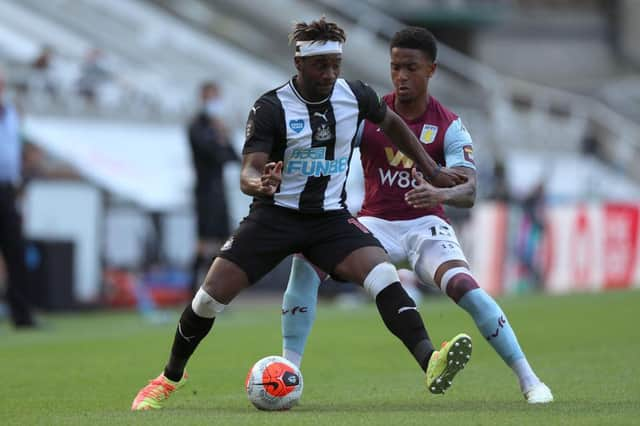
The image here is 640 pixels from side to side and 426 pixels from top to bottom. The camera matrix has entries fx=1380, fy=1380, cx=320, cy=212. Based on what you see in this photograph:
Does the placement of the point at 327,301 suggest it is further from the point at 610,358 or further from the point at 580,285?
the point at 610,358

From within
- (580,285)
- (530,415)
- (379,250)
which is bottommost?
(580,285)

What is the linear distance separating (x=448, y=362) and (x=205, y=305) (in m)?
1.53

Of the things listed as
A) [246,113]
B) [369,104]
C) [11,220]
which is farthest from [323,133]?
[246,113]

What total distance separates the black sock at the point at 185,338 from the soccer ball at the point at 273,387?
0.41m

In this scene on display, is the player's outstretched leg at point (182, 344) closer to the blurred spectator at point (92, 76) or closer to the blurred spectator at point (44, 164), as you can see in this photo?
the blurred spectator at point (44, 164)

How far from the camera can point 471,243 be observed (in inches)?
897

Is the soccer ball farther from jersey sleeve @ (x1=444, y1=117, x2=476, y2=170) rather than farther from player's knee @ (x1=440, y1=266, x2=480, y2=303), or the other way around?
jersey sleeve @ (x1=444, y1=117, x2=476, y2=170)

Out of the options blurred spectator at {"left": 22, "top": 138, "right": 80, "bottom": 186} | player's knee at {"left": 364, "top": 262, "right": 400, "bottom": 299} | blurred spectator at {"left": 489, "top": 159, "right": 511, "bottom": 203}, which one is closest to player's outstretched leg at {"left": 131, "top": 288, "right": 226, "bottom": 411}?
player's knee at {"left": 364, "top": 262, "right": 400, "bottom": 299}

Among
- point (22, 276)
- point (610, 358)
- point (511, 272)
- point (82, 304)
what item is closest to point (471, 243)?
point (511, 272)

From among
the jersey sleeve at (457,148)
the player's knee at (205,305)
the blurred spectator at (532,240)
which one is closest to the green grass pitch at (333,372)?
the player's knee at (205,305)

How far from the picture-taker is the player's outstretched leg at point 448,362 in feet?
24.4

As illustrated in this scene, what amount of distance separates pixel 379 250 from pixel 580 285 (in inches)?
634

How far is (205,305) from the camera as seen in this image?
8.10 meters

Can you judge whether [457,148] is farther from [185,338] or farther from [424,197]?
[185,338]
